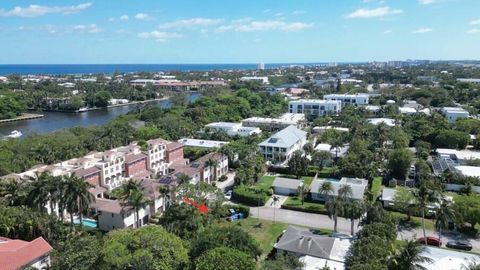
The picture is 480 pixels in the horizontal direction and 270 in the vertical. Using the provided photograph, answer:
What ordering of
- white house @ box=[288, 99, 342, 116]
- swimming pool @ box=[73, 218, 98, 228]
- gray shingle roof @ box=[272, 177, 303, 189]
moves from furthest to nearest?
1. white house @ box=[288, 99, 342, 116]
2. gray shingle roof @ box=[272, 177, 303, 189]
3. swimming pool @ box=[73, 218, 98, 228]

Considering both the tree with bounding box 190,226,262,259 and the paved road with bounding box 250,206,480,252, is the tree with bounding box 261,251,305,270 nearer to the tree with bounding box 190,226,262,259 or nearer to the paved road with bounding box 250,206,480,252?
the tree with bounding box 190,226,262,259

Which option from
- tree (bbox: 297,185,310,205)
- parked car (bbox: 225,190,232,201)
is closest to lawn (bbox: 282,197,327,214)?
tree (bbox: 297,185,310,205)

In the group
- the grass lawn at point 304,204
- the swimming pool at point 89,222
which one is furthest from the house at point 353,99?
the swimming pool at point 89,222

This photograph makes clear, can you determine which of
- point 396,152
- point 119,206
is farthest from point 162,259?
point 396,152

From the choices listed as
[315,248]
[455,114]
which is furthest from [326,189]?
[455,114]

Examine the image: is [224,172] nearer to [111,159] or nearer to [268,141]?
[268,141]

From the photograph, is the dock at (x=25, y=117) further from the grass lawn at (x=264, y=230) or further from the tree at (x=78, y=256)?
the tree at (x=78, y=256)
